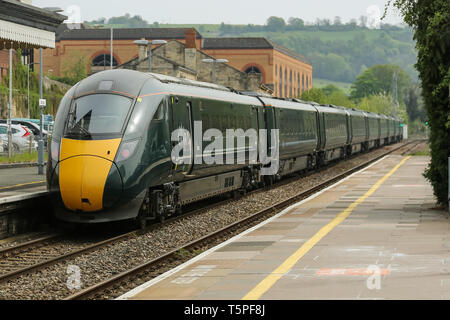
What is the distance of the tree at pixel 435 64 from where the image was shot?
18.0 metres

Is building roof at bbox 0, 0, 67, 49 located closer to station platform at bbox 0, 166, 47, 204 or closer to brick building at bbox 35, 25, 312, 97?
station platform at bbox 0, 166, 47, 204

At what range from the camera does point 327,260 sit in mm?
12164

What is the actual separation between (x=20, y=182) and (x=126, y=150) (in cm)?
1224

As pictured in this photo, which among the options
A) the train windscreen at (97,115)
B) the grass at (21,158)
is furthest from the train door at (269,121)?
the grass at (21,158)

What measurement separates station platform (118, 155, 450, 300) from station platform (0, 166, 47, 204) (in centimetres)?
589

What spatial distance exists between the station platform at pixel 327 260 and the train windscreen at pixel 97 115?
3265 millimetres

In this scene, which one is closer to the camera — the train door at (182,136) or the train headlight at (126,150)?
the train headlight at (126,150)

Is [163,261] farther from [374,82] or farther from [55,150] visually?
[374,82]

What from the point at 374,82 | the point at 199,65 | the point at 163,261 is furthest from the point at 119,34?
the point at 163,261

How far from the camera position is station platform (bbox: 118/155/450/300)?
9836mm

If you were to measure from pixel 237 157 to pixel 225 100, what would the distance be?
1.98m

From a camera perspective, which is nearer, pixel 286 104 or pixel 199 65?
pixel 286 104

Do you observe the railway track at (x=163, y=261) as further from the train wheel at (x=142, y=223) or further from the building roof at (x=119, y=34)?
the building roof at (x=119, y=34)

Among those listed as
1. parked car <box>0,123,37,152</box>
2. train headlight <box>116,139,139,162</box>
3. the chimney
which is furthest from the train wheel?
the chimney
